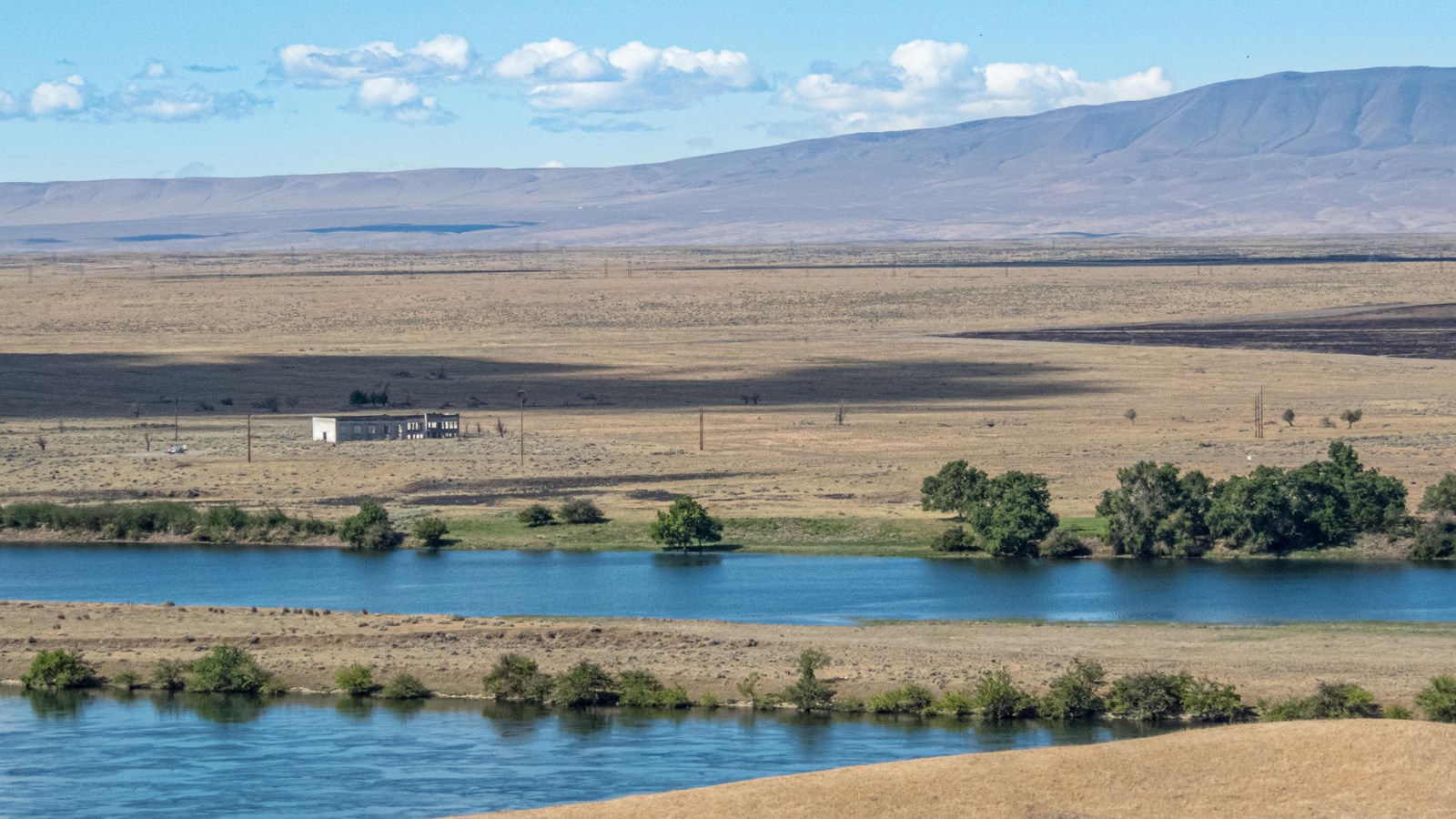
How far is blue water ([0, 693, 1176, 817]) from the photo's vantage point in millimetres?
32750

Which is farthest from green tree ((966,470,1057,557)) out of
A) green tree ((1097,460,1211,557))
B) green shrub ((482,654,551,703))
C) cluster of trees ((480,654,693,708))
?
green shrub ((482,654,551,703))


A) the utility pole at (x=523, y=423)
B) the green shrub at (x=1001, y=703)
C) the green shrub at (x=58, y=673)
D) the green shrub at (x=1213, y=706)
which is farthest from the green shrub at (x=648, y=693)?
the utility pole at (x=523, y=423)

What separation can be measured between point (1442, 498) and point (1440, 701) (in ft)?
81.2

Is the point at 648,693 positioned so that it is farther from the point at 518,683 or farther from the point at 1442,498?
the point at 1442,498

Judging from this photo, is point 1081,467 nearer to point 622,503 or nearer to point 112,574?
point 622,503

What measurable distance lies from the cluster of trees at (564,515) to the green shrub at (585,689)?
25085 millimetres

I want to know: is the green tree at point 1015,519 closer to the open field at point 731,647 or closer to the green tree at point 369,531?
the open field at point 731,647

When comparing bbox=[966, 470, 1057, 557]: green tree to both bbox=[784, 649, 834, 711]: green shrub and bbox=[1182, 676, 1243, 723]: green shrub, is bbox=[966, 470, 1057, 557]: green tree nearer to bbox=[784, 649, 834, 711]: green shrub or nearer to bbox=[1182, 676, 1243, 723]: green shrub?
bbox=[784, 649, 834, 711]: green shrub

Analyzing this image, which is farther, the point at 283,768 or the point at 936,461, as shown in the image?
the point at 936,461

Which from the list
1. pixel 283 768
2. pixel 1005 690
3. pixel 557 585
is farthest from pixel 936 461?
pixel 283 768

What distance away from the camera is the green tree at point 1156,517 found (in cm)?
5991

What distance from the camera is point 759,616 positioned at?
164 ft

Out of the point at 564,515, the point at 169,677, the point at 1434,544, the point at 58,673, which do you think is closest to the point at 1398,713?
the point at 1434,544

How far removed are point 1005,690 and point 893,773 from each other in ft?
49.2
